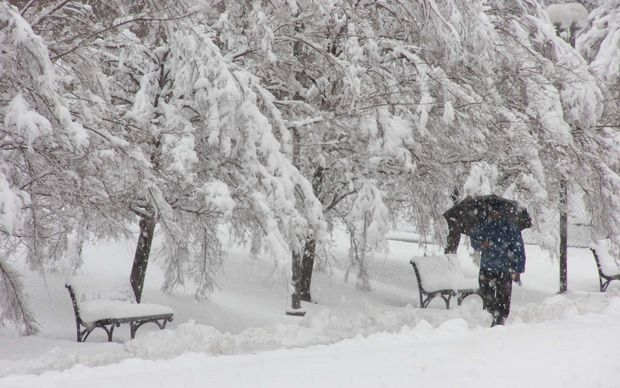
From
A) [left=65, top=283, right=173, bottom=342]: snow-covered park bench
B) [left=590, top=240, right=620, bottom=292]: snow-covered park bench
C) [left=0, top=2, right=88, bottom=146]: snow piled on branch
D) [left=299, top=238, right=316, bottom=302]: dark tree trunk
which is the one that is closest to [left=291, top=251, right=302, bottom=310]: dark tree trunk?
A: [left=299, top=238, right=316, bottom=302]: dark tree trunk

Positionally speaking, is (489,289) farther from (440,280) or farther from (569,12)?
(569,12)

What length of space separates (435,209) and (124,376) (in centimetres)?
887

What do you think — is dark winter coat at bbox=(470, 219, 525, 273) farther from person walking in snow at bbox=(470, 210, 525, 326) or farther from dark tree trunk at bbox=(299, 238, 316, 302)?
dark tree trunk at bbox=(299, 238, 316, 302)

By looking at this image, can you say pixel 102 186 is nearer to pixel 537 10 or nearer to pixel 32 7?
pixel 32 7

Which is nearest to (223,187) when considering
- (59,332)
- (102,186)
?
(102,186)

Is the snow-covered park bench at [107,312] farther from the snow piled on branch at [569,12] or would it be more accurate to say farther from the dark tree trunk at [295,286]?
the snow piled on branch at [569,12]

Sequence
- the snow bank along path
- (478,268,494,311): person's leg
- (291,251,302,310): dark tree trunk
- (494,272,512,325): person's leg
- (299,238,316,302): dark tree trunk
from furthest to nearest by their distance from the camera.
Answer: (299,238,316,302): dark tree trunk → (291,251,302,310): dark tree trunk → (478,268,494,311): person's leg → (494,272,512,325): person's leg → the snow bank along path

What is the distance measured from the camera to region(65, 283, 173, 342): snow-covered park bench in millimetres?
8031

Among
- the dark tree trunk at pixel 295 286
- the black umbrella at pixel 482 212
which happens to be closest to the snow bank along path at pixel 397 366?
the black umbrella at pixel 482 212

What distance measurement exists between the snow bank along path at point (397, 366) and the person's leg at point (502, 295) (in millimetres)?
1185

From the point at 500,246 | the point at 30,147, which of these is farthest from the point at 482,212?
the point at 30,147

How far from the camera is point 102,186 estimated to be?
7.29m

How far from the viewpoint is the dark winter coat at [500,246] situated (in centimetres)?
739

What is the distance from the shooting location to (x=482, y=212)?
7578mm
